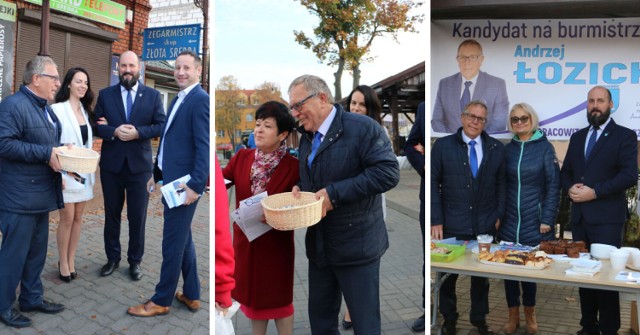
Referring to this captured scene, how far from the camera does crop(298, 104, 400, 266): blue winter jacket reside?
187 centimetres

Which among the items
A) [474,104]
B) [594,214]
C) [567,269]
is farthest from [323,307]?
[594,214]

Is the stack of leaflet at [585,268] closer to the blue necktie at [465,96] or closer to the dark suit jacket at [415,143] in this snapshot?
the dark suit jacket at [415,143]

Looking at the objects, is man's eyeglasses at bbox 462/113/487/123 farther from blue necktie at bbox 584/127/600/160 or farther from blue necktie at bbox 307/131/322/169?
blue necktie at bbox 307/131/322/169

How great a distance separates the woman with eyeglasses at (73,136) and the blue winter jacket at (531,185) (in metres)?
2.69

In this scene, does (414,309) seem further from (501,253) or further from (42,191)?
(42,191)

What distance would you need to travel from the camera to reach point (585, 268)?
251 centimetres

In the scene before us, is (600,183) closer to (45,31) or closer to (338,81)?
(338,81)

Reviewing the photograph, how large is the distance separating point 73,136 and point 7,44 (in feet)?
4.37

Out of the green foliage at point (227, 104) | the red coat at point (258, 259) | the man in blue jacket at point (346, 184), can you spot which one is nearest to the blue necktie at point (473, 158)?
the man in blue jacket at point (346, 184)

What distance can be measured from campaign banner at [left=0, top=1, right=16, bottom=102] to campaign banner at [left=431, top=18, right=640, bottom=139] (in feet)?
10.5

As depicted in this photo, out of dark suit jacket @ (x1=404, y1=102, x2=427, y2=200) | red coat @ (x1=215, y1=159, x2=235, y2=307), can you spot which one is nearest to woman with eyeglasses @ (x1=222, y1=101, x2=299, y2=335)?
red coat @ (x1=215, y1=159, x2=235, y2=307)

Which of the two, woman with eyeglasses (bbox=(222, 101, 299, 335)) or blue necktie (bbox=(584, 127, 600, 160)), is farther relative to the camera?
blue necktie (bbox=(584, 127, 600, 160))

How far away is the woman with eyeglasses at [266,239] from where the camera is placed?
7.14 ft

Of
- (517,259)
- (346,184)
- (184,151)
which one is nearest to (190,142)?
(184,151)
